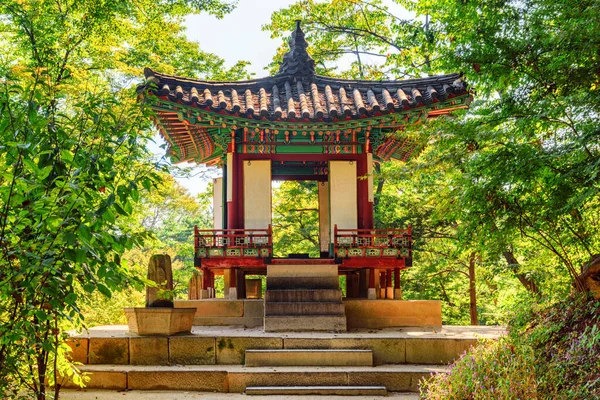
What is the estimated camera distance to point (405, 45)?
18797mm

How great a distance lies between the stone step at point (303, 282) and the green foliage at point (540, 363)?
4.47 meters

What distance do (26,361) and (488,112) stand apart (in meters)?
5.04

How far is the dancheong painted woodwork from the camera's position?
11336 mm

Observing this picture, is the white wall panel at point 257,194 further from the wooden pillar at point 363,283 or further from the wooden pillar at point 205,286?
the wooden pillar at point 363,283

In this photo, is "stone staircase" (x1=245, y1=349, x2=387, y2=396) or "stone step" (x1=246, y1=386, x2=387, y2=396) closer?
"stone step" (x1=246, y1=386, x2=387, y2=396)

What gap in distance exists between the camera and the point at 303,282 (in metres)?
11.0

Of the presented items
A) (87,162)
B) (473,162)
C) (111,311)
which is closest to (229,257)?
(111,311)

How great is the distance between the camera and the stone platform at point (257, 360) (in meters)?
7.70

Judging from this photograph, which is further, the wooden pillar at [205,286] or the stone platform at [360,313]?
the wooden pillar at [205,286]

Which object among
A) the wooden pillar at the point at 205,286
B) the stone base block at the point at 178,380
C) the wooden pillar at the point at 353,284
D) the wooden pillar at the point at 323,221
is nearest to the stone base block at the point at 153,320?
the stone base block at the point at 178,380

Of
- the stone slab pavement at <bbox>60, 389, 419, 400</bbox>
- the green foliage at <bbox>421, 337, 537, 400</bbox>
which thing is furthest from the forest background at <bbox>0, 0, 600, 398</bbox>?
the green foliage at <bbox>421, 337, 537, 400</bbox>

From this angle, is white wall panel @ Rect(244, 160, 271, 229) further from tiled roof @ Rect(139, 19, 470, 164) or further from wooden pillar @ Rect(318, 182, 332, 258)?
→ wooden pillar @ Rect(318, 182, 332, 258)

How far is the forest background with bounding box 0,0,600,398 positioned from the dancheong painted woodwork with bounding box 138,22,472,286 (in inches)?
88.2

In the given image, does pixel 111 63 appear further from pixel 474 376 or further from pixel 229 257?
pixel 474 376
